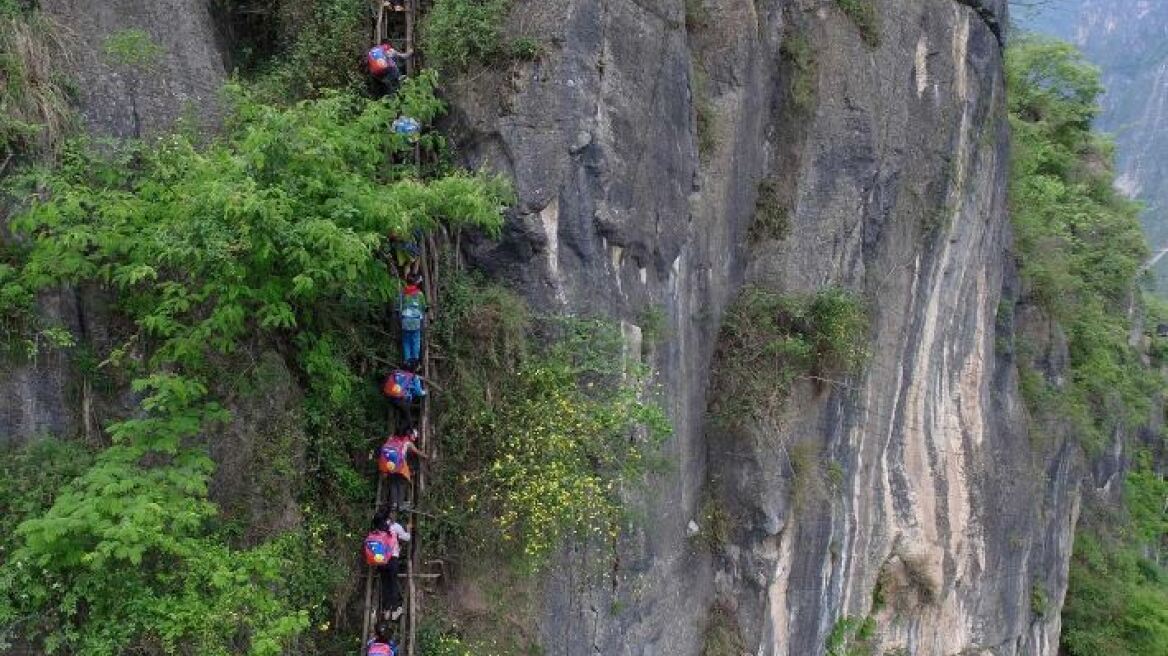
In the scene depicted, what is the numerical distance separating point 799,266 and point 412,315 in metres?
5.29

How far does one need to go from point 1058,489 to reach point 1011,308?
4218 mm

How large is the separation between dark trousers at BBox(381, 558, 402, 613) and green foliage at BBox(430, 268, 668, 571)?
0.47m

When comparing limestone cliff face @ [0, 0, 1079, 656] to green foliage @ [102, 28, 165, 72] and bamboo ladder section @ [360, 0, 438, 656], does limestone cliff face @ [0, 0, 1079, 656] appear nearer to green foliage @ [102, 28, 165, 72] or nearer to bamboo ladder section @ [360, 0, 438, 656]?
green foliage @ [102, 28, 165, 72]

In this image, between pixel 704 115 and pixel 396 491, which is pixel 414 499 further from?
pixel 704 115

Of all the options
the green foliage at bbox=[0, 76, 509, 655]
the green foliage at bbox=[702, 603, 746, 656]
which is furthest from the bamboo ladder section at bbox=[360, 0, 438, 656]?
the green foliage at bbox=[702, 603, 746, 656]

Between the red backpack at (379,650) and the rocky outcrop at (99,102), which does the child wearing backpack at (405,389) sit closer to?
the red backpack at (379,650)

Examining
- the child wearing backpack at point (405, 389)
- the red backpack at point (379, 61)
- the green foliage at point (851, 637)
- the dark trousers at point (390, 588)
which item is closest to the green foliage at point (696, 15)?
the red backpack at point (379, 61)

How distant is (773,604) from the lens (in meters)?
9.78

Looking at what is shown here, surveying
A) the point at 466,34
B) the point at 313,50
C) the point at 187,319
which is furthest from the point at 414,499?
the point at 313,50

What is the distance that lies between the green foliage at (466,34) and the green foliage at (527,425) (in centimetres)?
204

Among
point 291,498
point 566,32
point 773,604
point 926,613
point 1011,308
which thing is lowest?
point 926,613

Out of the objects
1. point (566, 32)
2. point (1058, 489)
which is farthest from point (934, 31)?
point (1058, 489)

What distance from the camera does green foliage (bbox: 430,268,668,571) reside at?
6590mm

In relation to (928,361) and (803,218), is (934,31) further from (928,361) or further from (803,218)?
(928,361)
